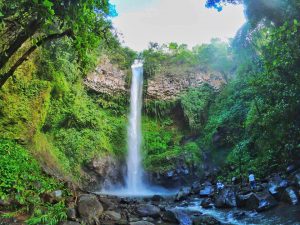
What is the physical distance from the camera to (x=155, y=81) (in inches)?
837

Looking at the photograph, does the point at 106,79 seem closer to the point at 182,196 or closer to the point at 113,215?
the point at 182,196

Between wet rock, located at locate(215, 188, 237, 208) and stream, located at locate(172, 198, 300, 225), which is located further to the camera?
wet rock, located at locate(215, 188, 237, 208)

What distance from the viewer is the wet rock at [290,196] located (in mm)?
7318

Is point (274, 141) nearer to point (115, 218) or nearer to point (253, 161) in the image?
point (253, 161)

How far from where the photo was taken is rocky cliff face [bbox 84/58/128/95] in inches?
749

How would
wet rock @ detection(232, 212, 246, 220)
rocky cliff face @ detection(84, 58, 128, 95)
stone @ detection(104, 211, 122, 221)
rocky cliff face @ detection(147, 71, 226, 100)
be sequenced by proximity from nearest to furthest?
1. stone @ detection(104, 211, 122, 221)
2. wet rock @ detection(232, 212, 246, 220)
3. rocky cliff face @ detection(84, 58, 128, 95)
4. rocky cliff face @ detection(147, 71, 226, 100)

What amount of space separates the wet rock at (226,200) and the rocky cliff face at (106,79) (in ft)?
38.9

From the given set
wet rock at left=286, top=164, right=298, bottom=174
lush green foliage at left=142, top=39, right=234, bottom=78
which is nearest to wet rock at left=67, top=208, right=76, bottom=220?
wet rock at left=286, top=164, right=298, bottom=174

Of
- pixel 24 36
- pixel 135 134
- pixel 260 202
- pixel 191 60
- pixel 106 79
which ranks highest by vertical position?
pixel 191 60

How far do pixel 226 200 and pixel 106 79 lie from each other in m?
13.0

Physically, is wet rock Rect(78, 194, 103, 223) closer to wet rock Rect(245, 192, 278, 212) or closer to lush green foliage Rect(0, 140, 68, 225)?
lush green foliage Rect(0, 140, 68, 225)

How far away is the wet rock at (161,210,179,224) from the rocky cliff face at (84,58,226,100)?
12.4 metres

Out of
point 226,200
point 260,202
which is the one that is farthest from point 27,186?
point 260,202

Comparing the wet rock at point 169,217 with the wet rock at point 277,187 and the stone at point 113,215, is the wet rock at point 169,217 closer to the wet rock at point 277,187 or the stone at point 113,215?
the stone at point 113,215
